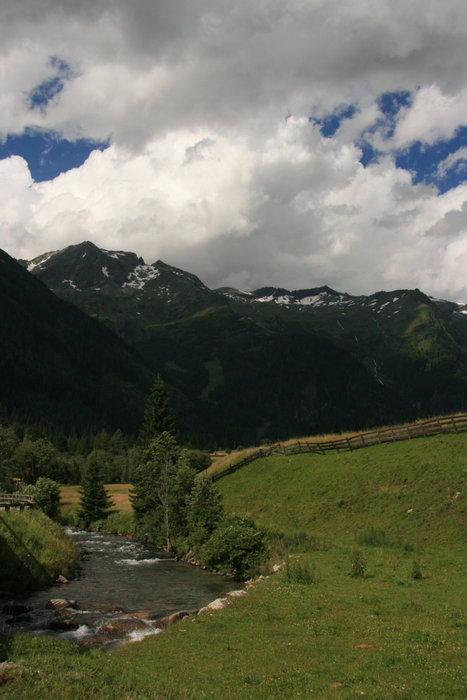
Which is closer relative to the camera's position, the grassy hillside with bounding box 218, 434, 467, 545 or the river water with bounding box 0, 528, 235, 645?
A: the river water with bounding box 0, 528, 235, 645

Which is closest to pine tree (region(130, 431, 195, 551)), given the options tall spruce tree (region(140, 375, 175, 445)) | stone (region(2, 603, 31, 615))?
tall spruce tree (region(140, 375, 175, 445))

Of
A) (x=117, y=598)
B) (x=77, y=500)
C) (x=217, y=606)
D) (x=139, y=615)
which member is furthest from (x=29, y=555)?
(x=77, y=500)

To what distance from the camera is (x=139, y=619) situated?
26.3 meters

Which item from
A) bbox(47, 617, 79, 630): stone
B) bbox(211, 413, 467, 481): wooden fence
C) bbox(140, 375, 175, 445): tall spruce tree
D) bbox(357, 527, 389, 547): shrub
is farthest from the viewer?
bbox(140, 375, 175, 445): tall spruce tree

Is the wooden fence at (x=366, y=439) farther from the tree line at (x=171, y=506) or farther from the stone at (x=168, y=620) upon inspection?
the stone at (x=168, y=620)

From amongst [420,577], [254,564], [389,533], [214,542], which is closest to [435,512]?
[389,533]

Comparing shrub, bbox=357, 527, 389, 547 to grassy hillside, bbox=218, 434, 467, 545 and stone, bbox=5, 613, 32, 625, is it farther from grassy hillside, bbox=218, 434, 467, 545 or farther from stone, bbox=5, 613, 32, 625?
stone, bbox=5, 613, 32, 625

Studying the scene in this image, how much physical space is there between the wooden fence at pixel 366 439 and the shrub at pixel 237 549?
81.2 feet

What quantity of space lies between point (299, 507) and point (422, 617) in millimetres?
33080

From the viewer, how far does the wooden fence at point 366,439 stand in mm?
53406

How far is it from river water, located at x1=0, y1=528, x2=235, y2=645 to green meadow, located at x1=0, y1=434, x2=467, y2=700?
445 cm

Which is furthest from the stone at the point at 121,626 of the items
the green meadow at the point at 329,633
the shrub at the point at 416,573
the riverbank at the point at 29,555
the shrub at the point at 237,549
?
the shrub at the point at 416,573

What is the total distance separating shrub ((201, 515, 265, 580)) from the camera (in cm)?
3856

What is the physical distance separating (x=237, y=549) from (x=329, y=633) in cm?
2207
